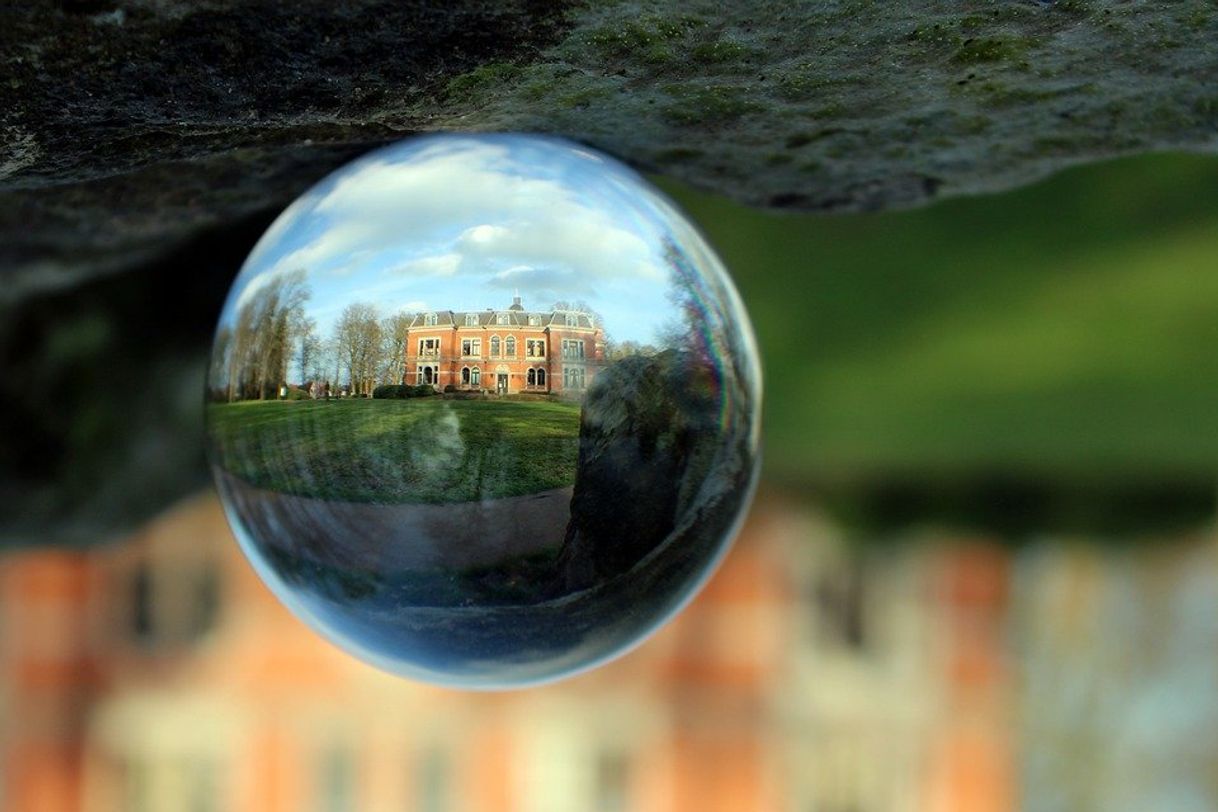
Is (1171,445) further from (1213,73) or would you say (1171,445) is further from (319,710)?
(319,710)

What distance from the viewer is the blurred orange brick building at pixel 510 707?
27.2 ft

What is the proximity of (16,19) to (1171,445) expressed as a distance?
3336 mm

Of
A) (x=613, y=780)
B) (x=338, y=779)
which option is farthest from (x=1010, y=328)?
(x=338, y=779)

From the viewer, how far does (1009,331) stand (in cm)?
377

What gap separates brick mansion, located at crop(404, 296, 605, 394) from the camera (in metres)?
1.01

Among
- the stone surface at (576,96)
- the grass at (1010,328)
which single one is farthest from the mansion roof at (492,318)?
the grass at (1010,328)

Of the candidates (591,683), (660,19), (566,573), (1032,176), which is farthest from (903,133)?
(591,683)

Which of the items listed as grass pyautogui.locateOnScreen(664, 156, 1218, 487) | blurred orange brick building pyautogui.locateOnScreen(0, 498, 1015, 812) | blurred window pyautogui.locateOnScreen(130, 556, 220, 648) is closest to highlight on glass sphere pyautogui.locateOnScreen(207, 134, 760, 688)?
grass pyautogui.locateOnScreen(664, 156, 1218, 487)

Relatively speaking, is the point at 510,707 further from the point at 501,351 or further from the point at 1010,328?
the point at 501,351

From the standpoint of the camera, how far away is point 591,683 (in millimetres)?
8430

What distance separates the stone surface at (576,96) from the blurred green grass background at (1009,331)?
225cm

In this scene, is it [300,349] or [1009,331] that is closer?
[300,349]

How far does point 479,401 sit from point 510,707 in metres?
7.77

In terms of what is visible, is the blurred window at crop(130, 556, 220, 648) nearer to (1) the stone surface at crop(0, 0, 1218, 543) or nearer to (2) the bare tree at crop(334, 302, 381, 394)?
(1) the stone surface at crop(0, 0, 1218, 543)
